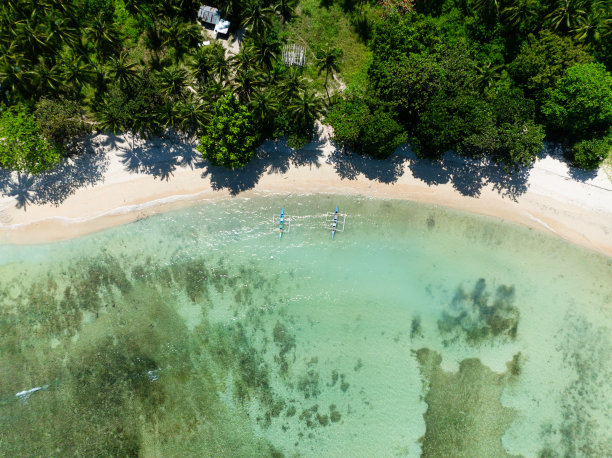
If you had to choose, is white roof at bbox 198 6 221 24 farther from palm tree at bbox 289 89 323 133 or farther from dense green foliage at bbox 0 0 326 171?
palm tree at bbox 289 89 323 133

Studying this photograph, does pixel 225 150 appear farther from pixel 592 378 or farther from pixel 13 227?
pixel 592 378

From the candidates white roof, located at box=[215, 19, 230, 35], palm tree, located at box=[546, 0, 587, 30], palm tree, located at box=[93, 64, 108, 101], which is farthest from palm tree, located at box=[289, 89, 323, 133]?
palm tree, located at box=[546, 0, 587, 30]

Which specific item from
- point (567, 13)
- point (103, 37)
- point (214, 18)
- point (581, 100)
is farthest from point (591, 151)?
point (103, 37)

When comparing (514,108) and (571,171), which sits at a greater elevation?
(514,108)


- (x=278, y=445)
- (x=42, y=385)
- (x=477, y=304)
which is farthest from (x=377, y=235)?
(x=42, y=385)

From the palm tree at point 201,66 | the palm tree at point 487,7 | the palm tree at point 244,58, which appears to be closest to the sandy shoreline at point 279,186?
the palm tree at point 201,66
